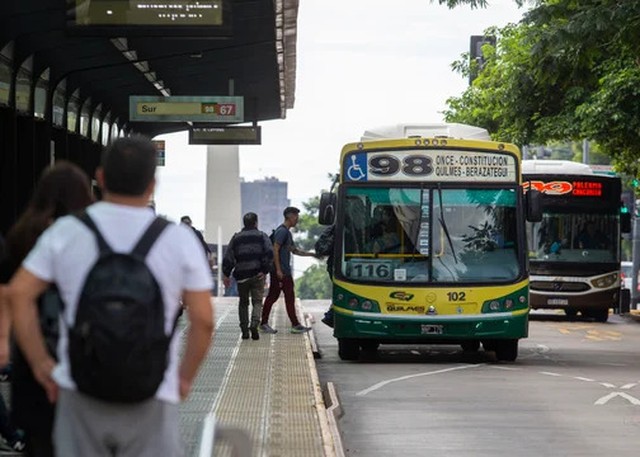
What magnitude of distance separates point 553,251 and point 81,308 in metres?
30.6

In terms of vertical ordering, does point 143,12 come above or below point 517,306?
above

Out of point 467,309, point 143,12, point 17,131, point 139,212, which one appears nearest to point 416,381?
point 467,309

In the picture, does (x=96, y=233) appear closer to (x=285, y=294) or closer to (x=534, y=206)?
(x=534, y=206)

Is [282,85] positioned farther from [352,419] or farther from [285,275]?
[352,419]

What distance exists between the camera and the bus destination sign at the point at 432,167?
22.5m

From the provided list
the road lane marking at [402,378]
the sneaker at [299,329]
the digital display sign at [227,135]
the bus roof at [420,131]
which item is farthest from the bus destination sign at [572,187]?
the road lane marking at [402,378]

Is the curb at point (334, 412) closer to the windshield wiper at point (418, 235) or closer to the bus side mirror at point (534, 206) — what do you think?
the windshield wiper at point (418, 235)

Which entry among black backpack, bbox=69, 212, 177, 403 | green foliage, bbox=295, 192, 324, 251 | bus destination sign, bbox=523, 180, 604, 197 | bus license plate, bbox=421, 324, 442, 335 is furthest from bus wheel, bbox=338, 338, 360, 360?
green foliage, bbox=295, 192, 324, 251

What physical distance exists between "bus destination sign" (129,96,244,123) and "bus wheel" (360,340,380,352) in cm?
559

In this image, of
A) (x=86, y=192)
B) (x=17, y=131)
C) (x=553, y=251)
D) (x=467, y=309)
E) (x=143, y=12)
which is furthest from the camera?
(x=553, y=251)

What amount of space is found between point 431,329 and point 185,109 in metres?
7.82

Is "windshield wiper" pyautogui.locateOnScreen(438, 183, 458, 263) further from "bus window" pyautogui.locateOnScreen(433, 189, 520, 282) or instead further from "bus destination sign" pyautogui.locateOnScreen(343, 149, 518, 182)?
"bus destination sign" pyautogui.locateOnScreen(343, 149, 518, 182)

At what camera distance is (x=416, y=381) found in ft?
63.7

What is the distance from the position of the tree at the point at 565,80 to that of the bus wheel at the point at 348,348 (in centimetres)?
406
